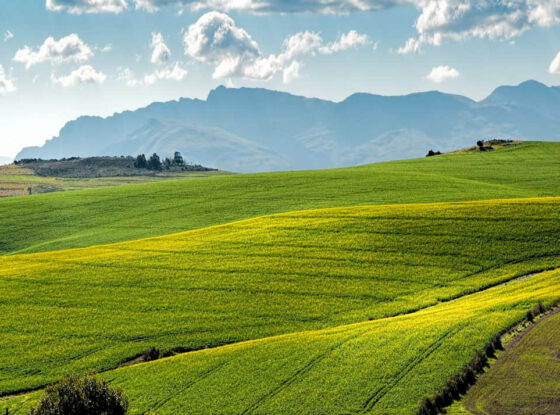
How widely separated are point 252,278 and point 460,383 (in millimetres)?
20471

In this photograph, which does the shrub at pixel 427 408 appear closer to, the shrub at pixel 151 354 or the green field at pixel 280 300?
the green field at pixel 280 300

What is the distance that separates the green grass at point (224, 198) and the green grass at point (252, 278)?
12.1 m

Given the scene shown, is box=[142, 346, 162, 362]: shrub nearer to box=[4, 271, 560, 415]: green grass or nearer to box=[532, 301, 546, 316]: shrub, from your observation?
box=[4, 271, 560, 415]: green grass

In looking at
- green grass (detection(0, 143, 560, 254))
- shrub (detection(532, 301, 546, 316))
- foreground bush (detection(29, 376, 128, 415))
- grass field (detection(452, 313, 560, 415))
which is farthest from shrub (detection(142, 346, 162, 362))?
green grass (detection(0, 143, 560, 254))

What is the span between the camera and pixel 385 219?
170 feet

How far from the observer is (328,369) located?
25641mm

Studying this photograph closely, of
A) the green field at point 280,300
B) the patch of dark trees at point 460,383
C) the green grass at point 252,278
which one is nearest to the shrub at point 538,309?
the green field at point 280,300

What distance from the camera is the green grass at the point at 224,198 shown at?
220ft

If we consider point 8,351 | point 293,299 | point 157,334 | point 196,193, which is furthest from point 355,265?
point 196,193

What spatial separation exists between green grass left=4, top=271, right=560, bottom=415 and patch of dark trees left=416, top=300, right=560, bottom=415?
0.49 m

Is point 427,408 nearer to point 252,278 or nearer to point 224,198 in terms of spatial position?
point 252,278

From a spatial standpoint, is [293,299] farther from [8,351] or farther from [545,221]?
[545,221]

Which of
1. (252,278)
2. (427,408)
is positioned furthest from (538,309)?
(252,278)

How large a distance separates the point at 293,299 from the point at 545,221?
965 inches
